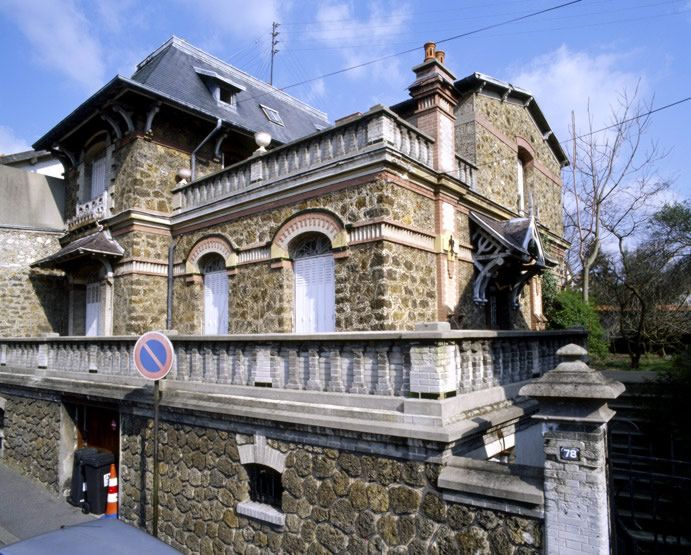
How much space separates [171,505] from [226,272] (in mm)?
5214

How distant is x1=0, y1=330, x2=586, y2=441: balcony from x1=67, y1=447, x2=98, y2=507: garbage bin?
5.13 feet

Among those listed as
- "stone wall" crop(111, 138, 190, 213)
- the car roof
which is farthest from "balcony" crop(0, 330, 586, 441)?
"stone wall" crop(111, 138, 190, 213)

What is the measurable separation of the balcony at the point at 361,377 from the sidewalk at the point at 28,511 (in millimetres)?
2233

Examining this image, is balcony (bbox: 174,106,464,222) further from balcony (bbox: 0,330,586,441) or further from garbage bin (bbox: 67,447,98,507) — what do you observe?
garbage bin (bbox: 67,447,98,507)

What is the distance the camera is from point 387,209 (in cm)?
820

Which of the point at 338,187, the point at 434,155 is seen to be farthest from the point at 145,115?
the point at 434,155

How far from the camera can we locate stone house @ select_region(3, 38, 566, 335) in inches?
338

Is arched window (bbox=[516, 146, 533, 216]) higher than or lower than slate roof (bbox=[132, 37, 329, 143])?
lower

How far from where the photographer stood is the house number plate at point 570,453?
12.1 ft

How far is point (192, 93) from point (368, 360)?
1101 cm

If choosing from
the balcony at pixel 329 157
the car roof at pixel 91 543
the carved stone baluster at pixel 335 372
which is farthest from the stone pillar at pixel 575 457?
the balcony at pixel 329 157

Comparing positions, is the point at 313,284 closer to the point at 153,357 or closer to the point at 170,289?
the point at 153,357

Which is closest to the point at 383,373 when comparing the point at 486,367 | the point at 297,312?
the point at 486,367

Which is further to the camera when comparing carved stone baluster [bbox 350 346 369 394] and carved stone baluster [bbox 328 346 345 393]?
carved stone baluster [bbox 328 346 345 393]
